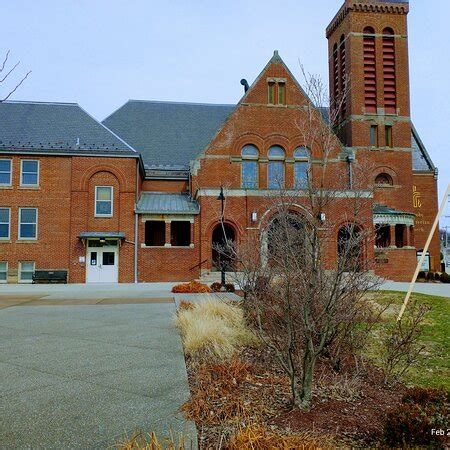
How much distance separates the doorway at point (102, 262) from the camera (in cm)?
2719

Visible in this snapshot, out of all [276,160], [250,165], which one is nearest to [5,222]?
[250,165]

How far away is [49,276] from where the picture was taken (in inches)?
1031

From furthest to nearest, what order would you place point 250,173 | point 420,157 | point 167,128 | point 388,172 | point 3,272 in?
point 420,157 → point 167,128 → point 388,172 → point 250,173 → point 3,272

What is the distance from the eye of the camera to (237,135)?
29188 mm

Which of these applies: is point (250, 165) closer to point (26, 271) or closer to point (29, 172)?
point (29, 172)

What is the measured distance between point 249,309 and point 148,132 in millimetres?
28841

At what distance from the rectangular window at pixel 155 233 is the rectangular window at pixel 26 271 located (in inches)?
291

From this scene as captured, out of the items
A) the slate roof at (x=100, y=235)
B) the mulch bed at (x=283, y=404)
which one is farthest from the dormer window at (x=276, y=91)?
the mulch bed at (x=283, y=404)

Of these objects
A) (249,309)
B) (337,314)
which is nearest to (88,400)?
(337,314)

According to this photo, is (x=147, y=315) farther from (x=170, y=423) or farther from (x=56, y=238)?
(x=56, y=238)

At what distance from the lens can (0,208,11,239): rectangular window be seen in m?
27.0

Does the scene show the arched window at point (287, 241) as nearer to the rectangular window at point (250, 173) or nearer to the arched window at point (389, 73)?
the rectangular window at point (250, 173)

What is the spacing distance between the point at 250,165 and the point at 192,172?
3987mm

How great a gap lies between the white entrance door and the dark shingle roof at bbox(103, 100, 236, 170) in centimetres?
777
